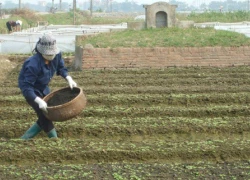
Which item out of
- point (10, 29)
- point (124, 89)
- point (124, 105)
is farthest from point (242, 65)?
point (10, 29)

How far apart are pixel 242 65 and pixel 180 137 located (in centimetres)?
708

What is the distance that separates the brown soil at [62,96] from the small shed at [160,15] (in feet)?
44.2

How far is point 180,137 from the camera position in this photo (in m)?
6.54

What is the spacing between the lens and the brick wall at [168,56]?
13.1 m

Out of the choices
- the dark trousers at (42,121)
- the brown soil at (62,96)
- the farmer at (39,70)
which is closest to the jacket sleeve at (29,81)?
the farmer at (39,70)

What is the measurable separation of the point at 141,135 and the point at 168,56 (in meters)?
6.89

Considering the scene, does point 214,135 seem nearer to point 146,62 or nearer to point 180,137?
point 180,137

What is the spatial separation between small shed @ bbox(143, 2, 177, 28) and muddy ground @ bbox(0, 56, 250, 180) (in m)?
9.12

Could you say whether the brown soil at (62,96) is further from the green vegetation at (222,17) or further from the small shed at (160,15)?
the green vegetation at (222,17)

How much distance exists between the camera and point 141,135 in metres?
6.56

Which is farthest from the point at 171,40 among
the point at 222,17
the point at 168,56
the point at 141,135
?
the point at 222,17

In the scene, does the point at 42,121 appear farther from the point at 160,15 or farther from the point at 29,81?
the point at 160,15

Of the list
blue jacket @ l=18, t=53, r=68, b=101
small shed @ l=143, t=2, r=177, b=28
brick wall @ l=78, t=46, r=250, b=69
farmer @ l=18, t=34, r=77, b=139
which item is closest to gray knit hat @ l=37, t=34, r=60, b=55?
farmer @ l=18, t=34, r=77, b=139

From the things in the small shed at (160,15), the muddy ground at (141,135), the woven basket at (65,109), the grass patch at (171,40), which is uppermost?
the small shed at (160,15)
